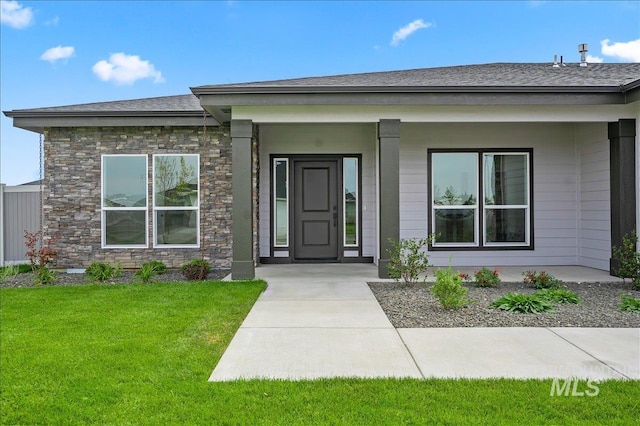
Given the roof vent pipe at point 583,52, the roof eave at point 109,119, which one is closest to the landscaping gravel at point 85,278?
the roof eave at point 109,119

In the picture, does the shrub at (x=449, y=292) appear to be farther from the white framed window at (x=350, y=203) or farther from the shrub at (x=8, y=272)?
the shrub at (x=8, y=272)

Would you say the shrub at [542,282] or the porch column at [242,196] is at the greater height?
the porch column at [242,196]

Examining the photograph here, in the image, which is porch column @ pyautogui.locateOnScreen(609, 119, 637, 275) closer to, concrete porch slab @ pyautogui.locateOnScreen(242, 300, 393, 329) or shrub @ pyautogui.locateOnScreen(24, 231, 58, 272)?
concrete porch slab @ pyautogui.locateOnScreen(242, 300, 393, 329)

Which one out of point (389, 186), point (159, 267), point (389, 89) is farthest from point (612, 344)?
point (159, 267)

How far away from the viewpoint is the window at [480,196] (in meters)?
9.61

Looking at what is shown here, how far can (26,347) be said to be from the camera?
426 centimetres

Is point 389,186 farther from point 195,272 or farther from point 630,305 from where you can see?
point 630,305

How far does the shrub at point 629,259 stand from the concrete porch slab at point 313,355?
4.89 meters

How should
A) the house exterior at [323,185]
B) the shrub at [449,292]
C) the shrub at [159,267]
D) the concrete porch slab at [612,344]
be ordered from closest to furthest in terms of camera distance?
the concrete porch slab at [612,344] < the shrub at [449,292] < the shrub at [159,267] < the house exterior at [323,185]

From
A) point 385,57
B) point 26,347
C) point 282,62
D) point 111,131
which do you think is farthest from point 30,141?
point 385,57

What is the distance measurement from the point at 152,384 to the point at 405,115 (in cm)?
607

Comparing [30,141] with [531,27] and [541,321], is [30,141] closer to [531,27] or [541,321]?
[541,321]

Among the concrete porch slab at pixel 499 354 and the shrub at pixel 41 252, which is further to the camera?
the shrub at pixel 41 252

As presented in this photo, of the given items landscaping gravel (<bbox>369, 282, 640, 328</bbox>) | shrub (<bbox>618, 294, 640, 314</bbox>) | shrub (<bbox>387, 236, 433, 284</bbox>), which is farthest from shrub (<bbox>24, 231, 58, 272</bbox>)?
shrub (<bbox>618, 294, 640, 314</bbox>)
